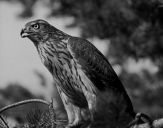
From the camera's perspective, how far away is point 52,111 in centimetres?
484

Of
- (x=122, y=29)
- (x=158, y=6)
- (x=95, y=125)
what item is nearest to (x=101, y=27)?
(x=122, y=29)

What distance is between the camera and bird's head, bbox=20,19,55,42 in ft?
22.3

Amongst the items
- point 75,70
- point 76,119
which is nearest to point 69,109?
point 76,119

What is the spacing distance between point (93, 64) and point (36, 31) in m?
1.01

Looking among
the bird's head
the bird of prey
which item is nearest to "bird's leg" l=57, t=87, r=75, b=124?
the bird of prey

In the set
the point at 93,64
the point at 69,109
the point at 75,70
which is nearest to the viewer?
the point at 75,70

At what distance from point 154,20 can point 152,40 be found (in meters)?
0.52

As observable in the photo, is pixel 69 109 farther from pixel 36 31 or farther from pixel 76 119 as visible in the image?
pixel 36 31

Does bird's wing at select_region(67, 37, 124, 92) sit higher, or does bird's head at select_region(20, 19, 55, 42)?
bird's head at select_region(20, 19, 55, 42)

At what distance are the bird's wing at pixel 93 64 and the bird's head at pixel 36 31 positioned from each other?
463mm

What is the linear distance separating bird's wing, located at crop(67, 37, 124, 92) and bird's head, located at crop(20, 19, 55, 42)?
1.52ft

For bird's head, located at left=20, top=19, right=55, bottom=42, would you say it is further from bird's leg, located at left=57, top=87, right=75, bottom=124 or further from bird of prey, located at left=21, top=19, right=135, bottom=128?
bird's leg, located at left=57, top=87, right=75, bottom=124

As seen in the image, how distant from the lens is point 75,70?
6.32 metres

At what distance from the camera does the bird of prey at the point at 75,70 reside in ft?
20.6
